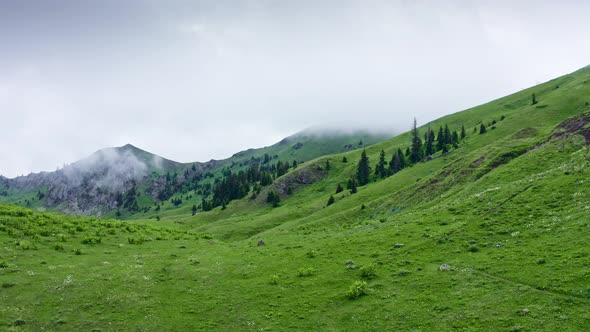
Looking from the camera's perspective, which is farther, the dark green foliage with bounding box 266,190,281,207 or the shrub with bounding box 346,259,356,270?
the dark green foliage with bounding box 266,190,281,207

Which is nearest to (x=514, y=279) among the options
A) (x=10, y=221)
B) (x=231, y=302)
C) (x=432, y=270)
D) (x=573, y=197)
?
(x=432, y=270)

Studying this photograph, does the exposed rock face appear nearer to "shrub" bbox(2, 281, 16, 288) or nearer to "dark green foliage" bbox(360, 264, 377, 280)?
"dark green foliage" bbox(360, 264, 377, 280)

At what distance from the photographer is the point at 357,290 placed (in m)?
25.6

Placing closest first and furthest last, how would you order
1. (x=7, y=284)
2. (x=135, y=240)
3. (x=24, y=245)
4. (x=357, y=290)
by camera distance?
(x=357, y=290) → (x=7, y=284) → (x=24, y=245) → (x=135, y=240)

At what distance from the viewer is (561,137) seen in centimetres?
5794

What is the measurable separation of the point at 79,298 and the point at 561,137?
2584 inches

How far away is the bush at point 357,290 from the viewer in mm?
25452

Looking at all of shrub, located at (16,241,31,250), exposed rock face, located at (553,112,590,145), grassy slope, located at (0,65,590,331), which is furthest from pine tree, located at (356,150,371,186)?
shrub, located at (16,241,31,250)

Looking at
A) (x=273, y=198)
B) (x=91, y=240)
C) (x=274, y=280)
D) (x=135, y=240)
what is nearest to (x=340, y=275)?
(x=274, y=280)

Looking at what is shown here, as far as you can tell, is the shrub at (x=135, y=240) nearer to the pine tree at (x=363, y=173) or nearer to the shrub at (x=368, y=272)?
the shrub at (x=368, y=272)

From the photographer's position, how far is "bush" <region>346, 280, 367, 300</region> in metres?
25.5

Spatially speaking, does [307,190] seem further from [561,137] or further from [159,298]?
[159,298]

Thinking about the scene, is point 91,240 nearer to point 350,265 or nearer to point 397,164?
point 350,265

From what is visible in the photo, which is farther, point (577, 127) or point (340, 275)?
point (577, 127)
